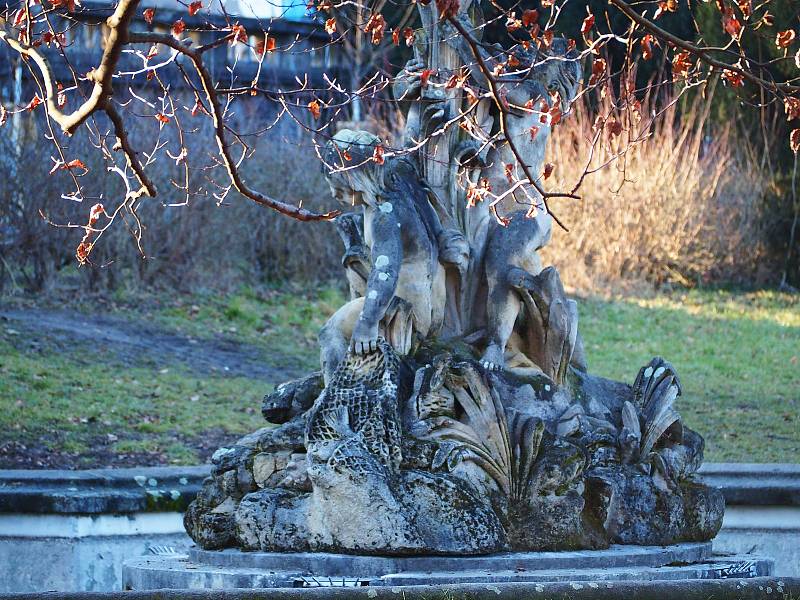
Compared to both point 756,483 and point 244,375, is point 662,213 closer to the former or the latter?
point 244,375

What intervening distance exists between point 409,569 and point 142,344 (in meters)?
10.7

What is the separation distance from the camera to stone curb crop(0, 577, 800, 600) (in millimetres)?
5914

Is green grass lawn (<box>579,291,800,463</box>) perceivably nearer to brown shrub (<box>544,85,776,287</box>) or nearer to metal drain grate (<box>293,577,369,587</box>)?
brown shrub (<box>544,85,776,287</box>)

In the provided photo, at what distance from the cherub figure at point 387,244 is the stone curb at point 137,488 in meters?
2.18

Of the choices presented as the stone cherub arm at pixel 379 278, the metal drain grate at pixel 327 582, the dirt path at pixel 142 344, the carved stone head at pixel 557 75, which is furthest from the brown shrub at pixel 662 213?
the metal drain grate at pixel 327 582

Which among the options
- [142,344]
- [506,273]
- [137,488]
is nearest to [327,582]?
[506,273]

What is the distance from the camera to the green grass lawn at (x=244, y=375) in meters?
13.9

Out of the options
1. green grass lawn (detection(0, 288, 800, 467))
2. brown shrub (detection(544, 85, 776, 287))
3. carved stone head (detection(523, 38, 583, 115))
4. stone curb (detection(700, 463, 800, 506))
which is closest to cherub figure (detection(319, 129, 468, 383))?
carved stone head (detection(523, 38, 583, 115))

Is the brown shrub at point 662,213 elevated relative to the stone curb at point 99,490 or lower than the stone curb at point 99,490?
elevated

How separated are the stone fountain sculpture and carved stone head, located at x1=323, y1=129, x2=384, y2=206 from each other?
11 mm

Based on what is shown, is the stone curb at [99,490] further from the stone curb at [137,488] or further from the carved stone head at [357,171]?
the carved stone head at [357,171]

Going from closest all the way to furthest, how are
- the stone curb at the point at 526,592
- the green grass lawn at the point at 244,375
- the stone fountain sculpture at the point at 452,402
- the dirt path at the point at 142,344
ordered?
the stone curb at the point at 526,592 → the stone fountain sculpture at the point at 452,402 → the green grass lawn at the point at 244,375 → the dirt path at the point at 142,344

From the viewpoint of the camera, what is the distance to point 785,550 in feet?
33.0

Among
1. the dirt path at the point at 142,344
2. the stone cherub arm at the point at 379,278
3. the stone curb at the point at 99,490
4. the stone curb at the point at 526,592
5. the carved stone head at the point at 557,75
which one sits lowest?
the dirt path at the point at 142,344
